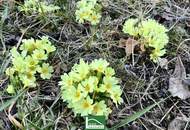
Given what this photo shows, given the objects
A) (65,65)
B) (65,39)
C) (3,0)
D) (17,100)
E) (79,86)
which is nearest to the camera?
(79,86)

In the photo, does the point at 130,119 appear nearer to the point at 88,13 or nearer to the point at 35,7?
the point at 88,13

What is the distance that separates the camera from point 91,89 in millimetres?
1800

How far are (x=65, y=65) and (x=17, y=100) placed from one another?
0.31 meters

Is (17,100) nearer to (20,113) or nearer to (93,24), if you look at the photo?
(20,113)

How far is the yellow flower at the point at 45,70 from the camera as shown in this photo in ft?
6.61

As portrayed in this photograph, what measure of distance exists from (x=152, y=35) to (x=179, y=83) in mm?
271

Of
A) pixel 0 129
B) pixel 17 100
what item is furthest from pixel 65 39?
pixel 0 129

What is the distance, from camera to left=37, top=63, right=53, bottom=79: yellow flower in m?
2.02

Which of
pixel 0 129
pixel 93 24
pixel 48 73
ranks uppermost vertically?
pixel 93 24

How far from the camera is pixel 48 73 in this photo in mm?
2035

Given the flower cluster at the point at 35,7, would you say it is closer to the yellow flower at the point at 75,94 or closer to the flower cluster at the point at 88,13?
the flower cluster at the point at 88,13

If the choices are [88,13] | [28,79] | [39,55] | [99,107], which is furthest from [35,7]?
[99,107]

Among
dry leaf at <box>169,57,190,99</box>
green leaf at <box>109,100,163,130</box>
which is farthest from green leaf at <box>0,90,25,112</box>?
dry leaf at <box>169,57,190,99</box>

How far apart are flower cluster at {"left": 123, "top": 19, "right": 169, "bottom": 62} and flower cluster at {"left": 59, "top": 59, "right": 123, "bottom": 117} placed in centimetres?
34
